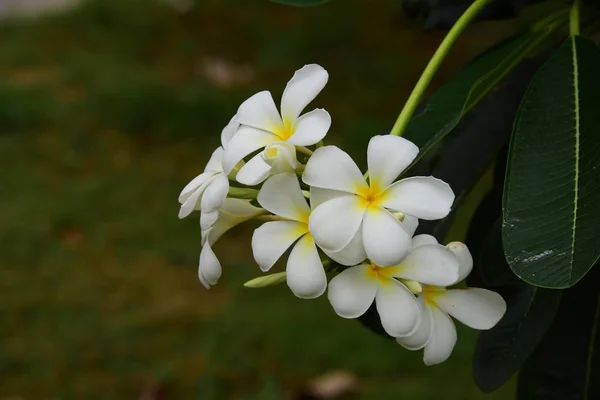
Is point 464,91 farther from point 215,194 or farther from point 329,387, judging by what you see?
point 329,387

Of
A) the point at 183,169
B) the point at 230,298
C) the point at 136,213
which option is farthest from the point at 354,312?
the point at 183,169

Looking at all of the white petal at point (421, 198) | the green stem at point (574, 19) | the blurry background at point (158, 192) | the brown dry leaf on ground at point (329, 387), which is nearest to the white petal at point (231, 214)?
the white petal at point (421, 198)

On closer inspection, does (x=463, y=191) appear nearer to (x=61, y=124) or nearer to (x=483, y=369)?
(x=483, y=369)

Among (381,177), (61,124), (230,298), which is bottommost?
(61,124)

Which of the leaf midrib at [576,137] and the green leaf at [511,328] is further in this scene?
the green leaf at [511,328]

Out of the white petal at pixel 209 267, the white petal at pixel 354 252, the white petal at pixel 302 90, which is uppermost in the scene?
the white petal at pixel 302 90

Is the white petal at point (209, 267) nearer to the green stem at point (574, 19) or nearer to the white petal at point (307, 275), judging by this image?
the white petal at point (307, 275)

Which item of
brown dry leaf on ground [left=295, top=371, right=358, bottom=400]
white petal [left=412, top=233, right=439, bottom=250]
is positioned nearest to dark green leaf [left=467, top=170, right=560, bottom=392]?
white petal [left=412, top=233, right=439, bottom=250]
